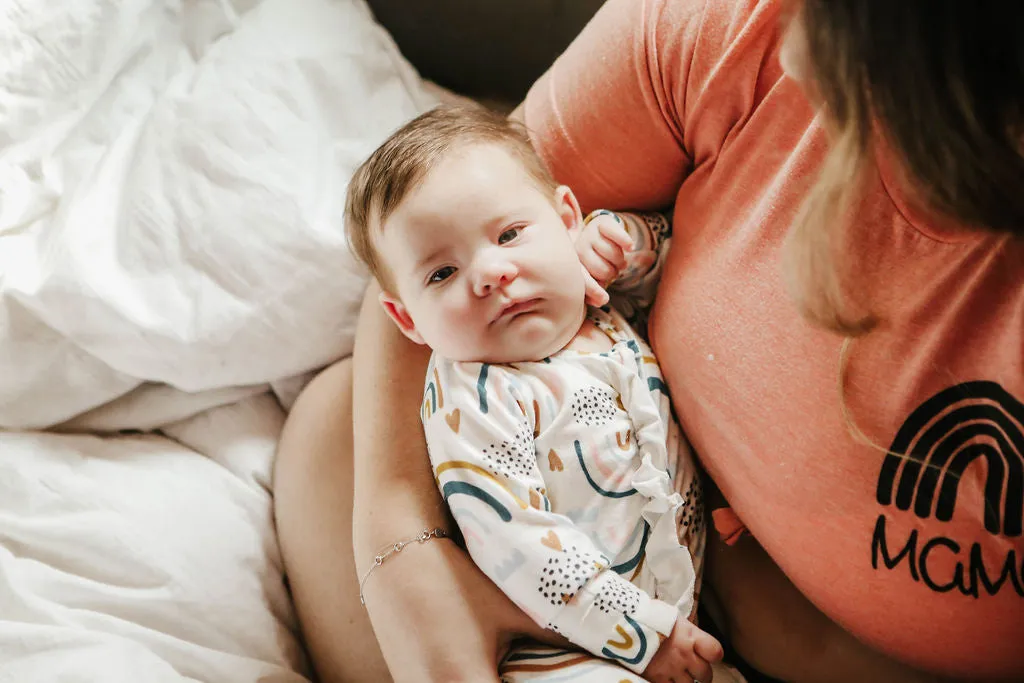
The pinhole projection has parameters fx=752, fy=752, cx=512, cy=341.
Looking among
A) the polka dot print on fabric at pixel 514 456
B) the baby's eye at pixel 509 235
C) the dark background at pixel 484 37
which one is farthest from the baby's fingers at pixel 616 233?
the dark background at pixel 484 37

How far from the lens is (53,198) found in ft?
3.23

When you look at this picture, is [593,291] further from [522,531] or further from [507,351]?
[522,531]

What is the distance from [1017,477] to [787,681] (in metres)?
0.37

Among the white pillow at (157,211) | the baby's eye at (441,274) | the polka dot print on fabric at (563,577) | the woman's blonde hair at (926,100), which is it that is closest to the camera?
the woman's blonde hair at (926,100)

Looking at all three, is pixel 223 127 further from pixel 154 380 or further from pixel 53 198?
pixel 154 380

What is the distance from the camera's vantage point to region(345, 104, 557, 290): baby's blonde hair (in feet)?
2.72

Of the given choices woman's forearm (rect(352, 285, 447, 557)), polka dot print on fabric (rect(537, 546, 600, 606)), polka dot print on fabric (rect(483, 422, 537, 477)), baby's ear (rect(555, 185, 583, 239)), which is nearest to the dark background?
baby's ear (rect(555, 185, 583, 239))

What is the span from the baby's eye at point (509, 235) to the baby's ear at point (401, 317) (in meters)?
0.14

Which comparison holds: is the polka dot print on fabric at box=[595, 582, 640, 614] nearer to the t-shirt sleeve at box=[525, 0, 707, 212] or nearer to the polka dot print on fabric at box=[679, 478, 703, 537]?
the polka dot print on fabric at box=[679, 478, 703, 537]

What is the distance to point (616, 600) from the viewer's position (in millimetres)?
718

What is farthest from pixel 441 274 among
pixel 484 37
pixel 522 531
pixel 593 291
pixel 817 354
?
pixel 484 37

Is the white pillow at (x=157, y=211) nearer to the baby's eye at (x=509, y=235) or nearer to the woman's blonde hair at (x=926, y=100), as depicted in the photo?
the baby's eye at (x=509, y=235)

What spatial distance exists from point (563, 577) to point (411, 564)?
16 centimetres

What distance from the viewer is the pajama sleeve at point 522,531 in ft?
2.34
